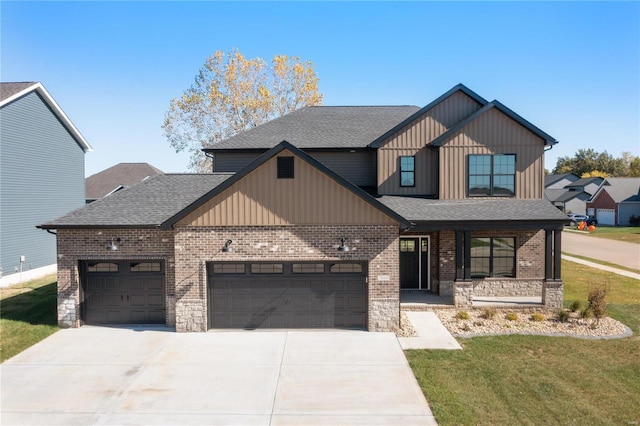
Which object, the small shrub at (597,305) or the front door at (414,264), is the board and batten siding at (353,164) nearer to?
the front door at (414,264)

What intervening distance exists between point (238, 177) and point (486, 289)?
36.0ft

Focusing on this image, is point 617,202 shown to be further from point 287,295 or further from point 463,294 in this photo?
point 287,295

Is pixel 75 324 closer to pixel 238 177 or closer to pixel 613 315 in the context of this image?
pixel 238 177

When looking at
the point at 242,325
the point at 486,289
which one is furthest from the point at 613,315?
the point at 242,325

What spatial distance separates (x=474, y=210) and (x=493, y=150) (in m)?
2.87

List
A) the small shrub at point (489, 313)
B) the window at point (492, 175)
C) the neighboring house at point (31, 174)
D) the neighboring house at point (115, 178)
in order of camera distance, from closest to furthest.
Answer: the small shrub at point (489, 313)
the window at point (492, 175)
the neighboring house at point (31, 174)
the neighboring house at point (115, 178)

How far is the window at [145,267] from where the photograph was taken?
44.9ft

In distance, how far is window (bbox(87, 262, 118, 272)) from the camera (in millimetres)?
13742

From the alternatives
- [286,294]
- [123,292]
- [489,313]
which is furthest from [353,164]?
[123,292]

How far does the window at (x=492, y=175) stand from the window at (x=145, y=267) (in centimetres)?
1225

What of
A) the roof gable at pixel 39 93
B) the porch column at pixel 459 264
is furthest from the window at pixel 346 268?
the roof gable at pixel 39 93

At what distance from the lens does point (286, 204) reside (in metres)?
12.9

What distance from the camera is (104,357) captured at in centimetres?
1118

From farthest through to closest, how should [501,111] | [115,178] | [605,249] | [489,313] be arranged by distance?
[115,178]
[605,249]
[501,111]
[489,313]
